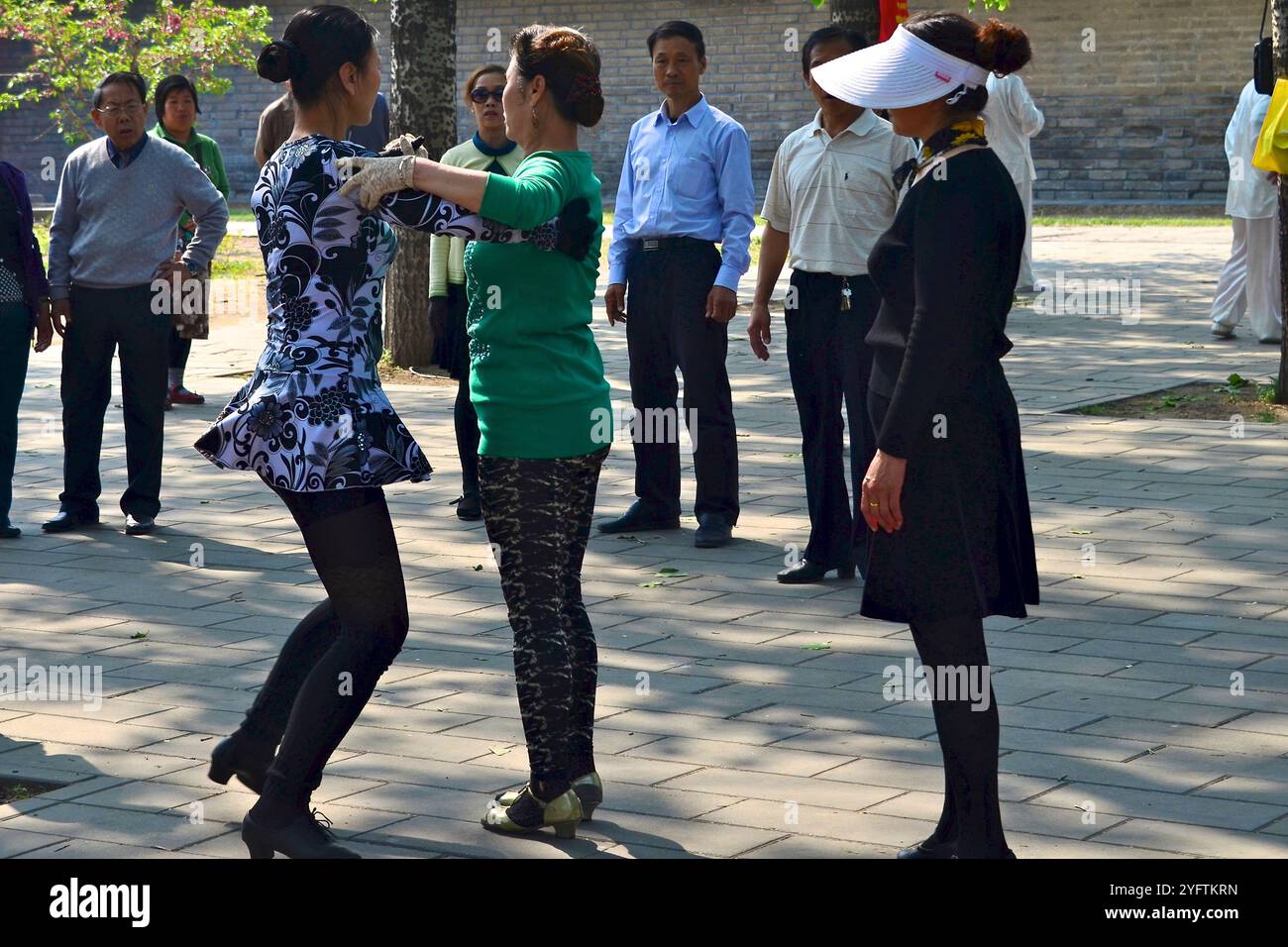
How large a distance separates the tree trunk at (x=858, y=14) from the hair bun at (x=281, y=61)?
901 cm

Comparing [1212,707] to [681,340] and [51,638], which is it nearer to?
[681,340]

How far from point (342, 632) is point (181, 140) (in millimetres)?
8284

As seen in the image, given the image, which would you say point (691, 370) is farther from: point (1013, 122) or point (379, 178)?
point (1013, 122)

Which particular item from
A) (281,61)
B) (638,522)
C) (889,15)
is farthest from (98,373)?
(889,15)

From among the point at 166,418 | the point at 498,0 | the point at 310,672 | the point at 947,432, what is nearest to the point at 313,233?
the point at 310,672

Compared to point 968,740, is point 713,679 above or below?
below

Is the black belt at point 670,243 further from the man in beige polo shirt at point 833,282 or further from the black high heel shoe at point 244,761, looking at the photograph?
the black high heel shoe at point 244,761

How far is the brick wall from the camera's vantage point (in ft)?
99.9

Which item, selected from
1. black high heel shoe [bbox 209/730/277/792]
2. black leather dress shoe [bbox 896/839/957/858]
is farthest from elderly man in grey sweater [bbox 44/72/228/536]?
black leather dress shoe [bbox 896/839/957/858]

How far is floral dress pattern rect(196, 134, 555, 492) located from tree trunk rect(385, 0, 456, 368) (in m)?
8.90

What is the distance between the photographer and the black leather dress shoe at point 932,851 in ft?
13.6

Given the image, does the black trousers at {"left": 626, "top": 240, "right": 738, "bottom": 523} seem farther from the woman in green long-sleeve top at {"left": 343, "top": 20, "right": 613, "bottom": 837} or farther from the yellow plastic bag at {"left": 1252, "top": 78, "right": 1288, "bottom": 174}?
the yellow plastic bag at {"left": 1252, "top": 78, "right": 1288, "bottom": 174}

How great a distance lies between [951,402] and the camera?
13.1 feet

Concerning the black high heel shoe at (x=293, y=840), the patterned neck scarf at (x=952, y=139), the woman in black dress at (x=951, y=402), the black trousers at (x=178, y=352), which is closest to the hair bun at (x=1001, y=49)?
the woman in black dress at (x=951, y=402)
